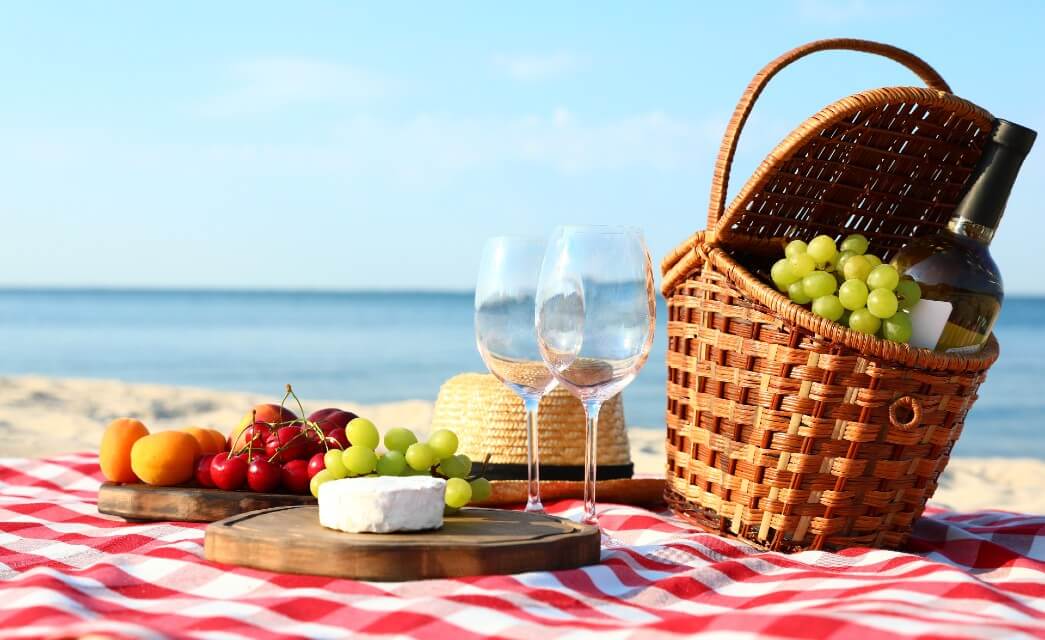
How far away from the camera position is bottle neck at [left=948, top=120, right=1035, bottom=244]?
69.3 inches

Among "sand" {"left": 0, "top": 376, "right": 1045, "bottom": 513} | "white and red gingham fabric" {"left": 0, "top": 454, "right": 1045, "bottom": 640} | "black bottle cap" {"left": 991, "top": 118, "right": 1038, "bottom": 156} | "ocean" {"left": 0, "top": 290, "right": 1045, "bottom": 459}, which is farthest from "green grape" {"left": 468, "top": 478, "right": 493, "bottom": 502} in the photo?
"ocean" {"left": 0, "top": 290, "right": 1045, "bottom": 459}

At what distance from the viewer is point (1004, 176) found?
5.79 feet

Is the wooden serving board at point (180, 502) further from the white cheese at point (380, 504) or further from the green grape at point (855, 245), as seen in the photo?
→ the green grape at point (855, 245)

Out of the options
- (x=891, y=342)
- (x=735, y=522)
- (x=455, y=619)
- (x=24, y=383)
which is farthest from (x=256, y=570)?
(x=24, y=383)

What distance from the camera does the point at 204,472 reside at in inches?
76.0

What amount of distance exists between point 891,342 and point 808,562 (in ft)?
1.17

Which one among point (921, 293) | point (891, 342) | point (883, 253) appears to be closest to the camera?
point (891, 342)

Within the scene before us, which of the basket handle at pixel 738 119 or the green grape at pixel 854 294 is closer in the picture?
the green grape at pixel 854 294

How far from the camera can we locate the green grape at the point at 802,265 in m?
1.73

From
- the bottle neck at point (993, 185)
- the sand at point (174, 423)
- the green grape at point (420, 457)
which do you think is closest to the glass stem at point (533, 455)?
the green grape at point (420, 457)

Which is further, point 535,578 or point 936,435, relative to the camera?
point 936,435

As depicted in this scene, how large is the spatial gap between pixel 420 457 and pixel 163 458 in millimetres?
505

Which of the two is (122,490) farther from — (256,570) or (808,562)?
(808,562)

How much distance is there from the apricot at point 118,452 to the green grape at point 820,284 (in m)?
1.21
